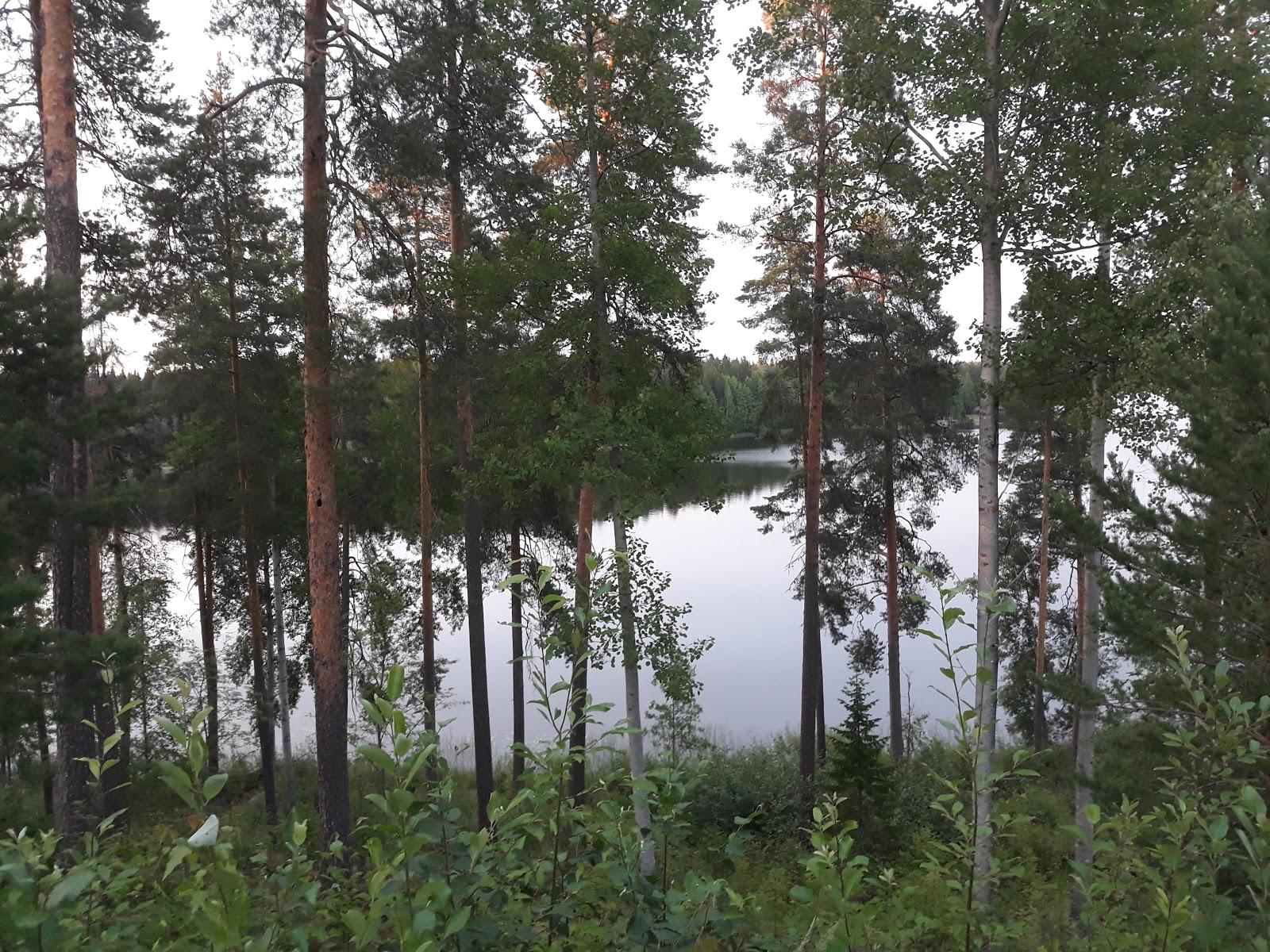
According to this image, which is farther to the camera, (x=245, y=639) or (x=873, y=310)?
(x=245, y=639)

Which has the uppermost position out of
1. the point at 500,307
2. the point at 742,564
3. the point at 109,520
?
the point at 500,307

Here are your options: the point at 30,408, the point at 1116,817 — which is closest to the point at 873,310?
the point at 30,408

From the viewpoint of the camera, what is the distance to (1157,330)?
22.5ft

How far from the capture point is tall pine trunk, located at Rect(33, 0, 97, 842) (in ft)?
25.1

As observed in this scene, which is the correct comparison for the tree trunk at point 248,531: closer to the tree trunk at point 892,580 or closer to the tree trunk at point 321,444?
the tree trunk at point 321,444

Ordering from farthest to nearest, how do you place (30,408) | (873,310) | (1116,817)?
(873,310)
(30,408)
(1116,817)

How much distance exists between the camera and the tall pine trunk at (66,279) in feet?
25.1

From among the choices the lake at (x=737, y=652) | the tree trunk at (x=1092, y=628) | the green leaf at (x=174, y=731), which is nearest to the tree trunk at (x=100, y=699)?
the lake at (x=737, y=652)

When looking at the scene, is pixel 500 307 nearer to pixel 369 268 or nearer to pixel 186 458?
pixel 369 268

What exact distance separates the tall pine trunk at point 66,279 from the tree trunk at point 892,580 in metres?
13.8

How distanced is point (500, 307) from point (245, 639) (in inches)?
554

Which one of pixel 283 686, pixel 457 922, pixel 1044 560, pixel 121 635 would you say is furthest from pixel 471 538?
pixel 1044 560

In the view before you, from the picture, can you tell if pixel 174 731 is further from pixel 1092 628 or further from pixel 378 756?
pixel 1092 628

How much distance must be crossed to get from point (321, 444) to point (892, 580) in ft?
41.6
